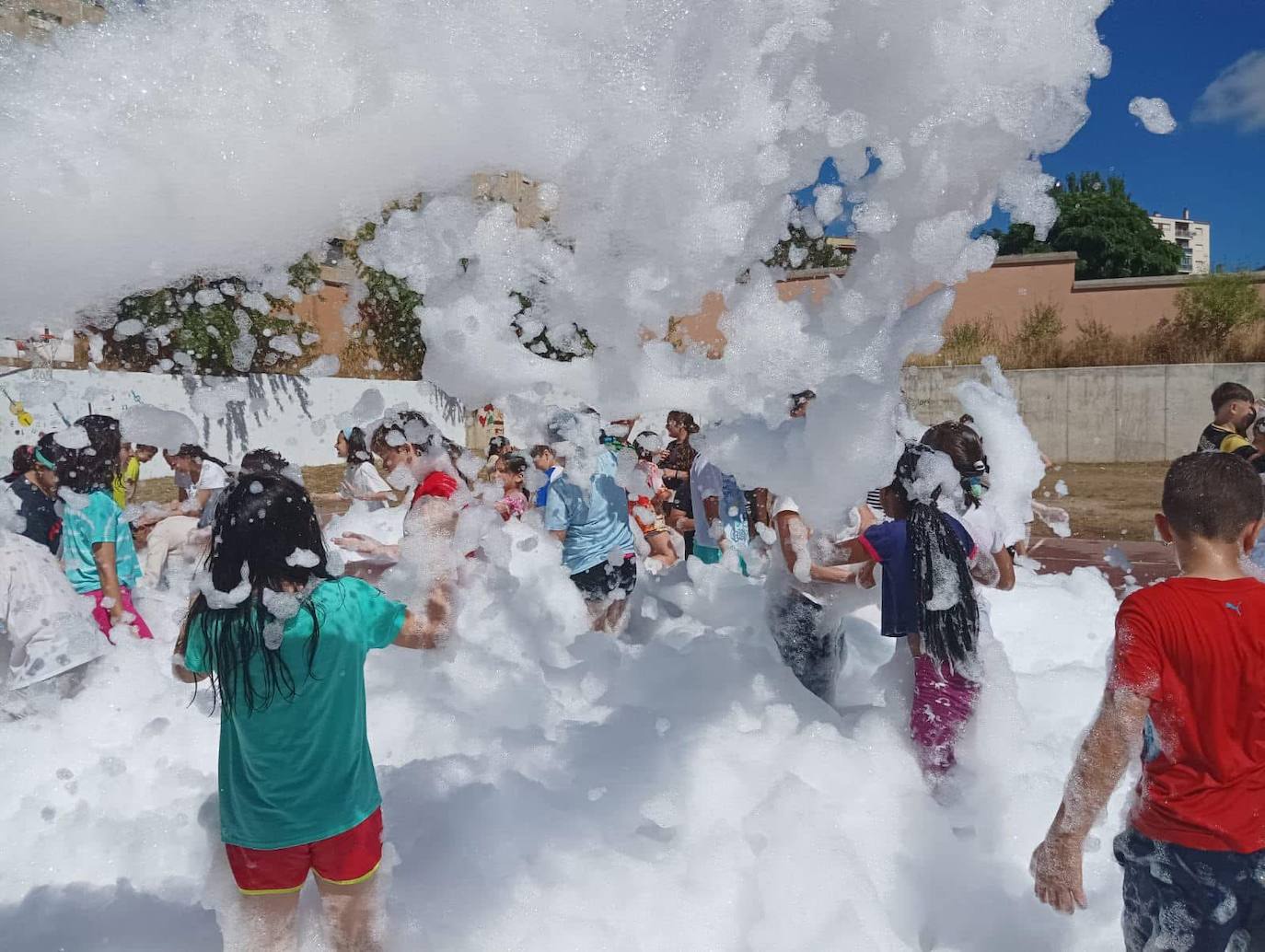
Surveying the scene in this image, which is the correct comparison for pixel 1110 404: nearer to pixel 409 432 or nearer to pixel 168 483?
pixel 168 483

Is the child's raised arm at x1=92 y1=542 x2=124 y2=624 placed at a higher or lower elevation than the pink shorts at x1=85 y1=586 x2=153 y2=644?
higher

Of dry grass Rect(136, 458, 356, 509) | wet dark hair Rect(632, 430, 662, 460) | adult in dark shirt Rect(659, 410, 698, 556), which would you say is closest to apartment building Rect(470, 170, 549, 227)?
adult in dark shirt Rect(659, 410, 698, 556)

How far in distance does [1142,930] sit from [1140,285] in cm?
2192

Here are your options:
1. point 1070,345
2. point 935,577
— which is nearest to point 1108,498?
point 1070,345

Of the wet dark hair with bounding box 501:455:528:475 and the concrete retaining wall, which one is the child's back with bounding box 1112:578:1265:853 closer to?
the wet dark hair with bounding box 501:455:528:475

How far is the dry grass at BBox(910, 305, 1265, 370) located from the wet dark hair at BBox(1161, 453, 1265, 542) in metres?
18.5

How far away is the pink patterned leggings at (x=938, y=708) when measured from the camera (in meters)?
3.00

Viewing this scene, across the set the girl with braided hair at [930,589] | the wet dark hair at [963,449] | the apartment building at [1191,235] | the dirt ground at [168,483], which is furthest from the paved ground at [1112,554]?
the apartment building at [1191,235]

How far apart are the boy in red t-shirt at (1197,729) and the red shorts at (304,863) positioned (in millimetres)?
1627

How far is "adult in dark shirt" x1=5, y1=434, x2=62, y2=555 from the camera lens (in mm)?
4121

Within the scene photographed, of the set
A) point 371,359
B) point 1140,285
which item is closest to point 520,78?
point 371,359

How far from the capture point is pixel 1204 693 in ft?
6.19

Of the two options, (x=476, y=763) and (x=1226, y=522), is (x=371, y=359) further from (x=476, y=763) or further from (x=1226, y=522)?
(x=1226, y=522)

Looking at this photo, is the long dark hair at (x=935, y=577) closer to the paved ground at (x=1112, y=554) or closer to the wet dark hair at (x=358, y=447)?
the wet dark hair at (x=358, y=447)
